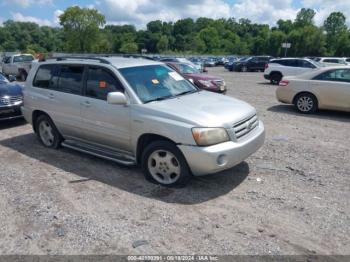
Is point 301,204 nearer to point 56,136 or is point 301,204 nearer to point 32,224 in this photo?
point 32,224

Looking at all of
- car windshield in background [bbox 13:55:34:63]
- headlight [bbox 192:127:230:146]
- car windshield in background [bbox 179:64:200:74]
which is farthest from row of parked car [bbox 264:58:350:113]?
car windshield in background [bbox 13:55:34:63]

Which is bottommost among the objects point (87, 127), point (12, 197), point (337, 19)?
point (12, 197)

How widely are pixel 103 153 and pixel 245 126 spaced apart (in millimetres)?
2253

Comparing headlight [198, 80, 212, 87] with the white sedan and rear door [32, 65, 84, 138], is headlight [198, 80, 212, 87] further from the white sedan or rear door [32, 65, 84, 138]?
rear door [32, 65, 84, 138]

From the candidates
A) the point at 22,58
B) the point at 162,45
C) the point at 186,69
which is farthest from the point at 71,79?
the point at 162,45

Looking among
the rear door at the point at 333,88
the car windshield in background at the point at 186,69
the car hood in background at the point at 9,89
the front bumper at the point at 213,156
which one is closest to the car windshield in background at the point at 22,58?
the car windshield in background at the point at 186,69

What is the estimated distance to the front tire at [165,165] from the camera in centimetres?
441

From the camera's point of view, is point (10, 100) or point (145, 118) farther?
point (10, 100)

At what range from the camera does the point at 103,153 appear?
17.3 feet

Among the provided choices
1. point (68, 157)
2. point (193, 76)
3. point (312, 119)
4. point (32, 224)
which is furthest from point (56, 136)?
point (193, 76)

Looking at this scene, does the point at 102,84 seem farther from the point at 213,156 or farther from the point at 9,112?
the point at 9,112

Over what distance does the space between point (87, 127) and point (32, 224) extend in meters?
2.00

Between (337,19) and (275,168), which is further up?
(337,19)

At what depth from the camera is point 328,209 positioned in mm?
4004
